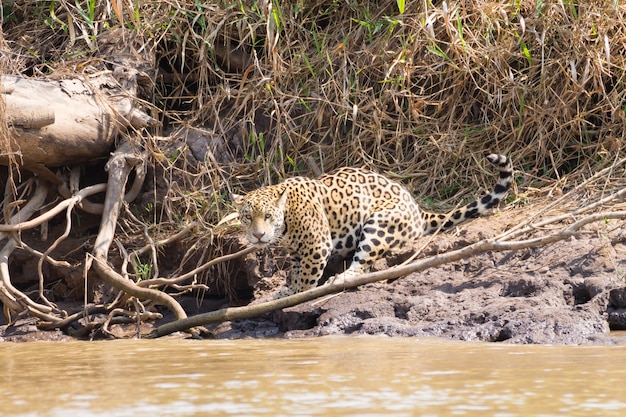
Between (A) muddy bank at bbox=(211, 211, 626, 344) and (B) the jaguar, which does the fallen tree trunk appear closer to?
(B) the jaguar

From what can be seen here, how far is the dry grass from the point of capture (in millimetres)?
7598

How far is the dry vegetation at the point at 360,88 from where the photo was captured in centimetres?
759

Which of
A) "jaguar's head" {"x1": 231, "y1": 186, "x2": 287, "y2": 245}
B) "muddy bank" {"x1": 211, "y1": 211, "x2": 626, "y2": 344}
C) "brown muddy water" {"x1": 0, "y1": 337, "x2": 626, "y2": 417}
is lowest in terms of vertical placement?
"brown muddy water" {"x1": 0, "y1": 337, "x2": 626, "y2": 417}

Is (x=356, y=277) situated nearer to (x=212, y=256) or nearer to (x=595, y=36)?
(x=212, y=256)

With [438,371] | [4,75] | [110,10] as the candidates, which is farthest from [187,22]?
[438,371]

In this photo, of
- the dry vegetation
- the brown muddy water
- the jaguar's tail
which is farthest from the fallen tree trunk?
the jaguar's tail

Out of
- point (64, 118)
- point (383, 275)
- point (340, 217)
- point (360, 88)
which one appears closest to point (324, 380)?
point (383, 275)

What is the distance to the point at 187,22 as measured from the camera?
8.09 meters

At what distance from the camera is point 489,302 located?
19.0 ft

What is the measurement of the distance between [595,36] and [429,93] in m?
1.31

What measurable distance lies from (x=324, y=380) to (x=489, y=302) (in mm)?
2013

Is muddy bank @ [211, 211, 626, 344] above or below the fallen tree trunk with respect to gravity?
below

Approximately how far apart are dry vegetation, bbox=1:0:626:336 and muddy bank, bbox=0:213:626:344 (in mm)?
1020

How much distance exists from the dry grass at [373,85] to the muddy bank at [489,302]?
1101mm
